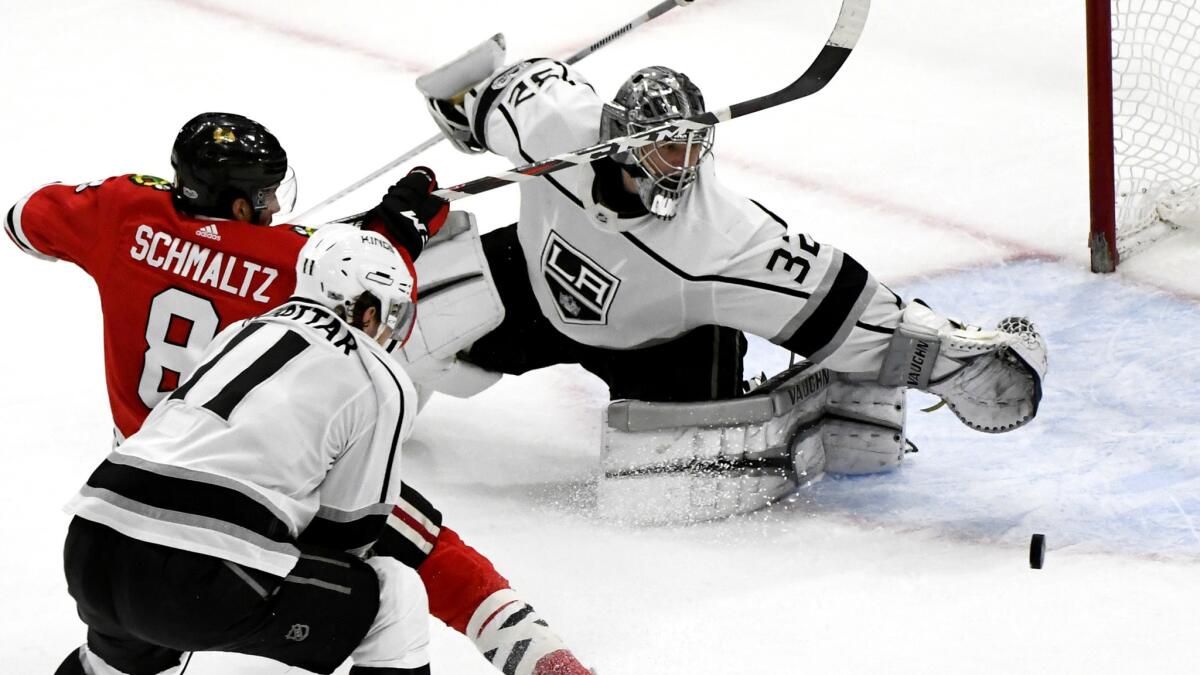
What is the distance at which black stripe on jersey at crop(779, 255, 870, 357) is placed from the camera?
3.38 m

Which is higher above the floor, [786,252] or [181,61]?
[181,61]

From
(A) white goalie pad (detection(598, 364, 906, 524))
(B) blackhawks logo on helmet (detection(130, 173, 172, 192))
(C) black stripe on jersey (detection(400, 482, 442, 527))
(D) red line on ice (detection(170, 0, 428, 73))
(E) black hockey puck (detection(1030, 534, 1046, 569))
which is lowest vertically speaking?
(E) black hockey puck (detection(1030, 534, 1046, 569))

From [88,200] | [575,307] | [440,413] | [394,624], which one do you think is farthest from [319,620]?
[440,413]

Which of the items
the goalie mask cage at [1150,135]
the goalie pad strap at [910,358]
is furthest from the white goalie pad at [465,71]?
the goalie mask cage at [1150,135]

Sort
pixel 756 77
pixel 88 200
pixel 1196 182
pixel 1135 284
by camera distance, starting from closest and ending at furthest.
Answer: pixel 88 200 < pixel 1135 284 < pixel 1196 182 < pixel 756 77

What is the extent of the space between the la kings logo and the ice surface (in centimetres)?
38

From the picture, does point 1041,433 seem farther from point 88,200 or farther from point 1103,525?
point 88,200

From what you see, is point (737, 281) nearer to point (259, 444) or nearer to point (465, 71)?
point (465, 71)

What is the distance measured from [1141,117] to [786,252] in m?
1.95

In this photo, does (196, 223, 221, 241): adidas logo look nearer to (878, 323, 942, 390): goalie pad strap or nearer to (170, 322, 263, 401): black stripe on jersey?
(170, 322, 263, 401): black stripe on jersey

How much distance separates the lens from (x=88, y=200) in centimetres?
302

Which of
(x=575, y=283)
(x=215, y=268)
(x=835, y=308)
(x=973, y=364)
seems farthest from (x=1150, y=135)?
(x=215, y=268)

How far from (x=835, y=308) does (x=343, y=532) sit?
122cm

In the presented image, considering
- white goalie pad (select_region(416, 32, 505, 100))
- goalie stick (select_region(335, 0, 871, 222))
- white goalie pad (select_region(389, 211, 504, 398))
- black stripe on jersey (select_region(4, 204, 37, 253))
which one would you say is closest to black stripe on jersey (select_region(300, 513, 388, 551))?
goalie stick (select_region(335, 0, 871, 222))
